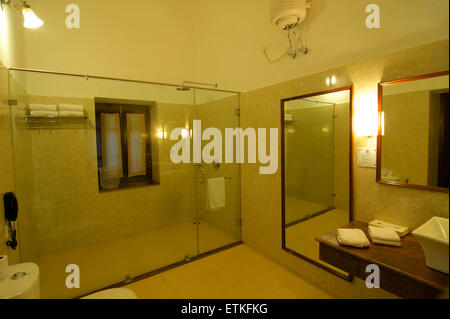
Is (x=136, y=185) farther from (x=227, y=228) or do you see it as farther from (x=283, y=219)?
(x=283, y=219)

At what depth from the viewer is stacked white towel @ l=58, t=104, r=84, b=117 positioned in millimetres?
Answer: 2253

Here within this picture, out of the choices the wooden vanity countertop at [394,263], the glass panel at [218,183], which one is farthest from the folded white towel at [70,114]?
the wooden vanity countertop at [394,263]

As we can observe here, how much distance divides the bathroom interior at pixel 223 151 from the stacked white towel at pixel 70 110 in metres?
0.01

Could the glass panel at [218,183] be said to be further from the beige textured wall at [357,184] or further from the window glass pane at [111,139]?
the window glass pane at [111,139]

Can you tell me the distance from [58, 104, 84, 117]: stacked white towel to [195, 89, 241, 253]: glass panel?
1.31 meters

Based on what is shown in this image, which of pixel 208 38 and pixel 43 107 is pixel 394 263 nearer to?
pixel 43 107

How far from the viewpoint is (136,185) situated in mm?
2742

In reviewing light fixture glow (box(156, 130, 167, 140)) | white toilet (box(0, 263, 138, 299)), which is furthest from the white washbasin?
light fixture glow (box(156, 130, 167, 140))

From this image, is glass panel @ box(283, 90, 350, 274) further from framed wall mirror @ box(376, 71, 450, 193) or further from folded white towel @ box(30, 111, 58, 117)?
folded white towel @ box(30, 111, 58, 117)

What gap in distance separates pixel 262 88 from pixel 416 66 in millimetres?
1380

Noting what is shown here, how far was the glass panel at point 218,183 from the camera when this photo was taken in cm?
285

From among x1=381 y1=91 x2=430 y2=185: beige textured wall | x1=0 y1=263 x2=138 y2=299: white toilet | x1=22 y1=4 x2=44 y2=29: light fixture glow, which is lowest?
x1=0 y1=263 x2=138 y2=299: white toilet

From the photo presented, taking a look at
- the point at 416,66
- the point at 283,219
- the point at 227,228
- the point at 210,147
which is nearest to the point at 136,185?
the point at 210,147

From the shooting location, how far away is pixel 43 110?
7.16ft
